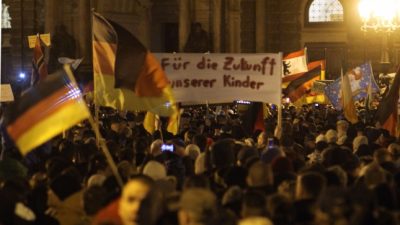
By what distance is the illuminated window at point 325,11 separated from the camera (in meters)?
44.3

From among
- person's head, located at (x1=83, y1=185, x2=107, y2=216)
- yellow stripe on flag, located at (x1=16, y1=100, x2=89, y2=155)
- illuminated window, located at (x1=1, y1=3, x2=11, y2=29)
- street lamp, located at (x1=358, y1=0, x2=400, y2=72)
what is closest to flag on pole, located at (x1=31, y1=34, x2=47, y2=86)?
street lamp, located at (x1=358, y1=0, x2=400, y2=72)

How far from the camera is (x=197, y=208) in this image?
6.60 m

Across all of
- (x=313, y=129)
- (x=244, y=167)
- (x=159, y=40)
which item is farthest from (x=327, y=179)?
(x=159, y=40)

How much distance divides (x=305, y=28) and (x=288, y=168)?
1397 inches

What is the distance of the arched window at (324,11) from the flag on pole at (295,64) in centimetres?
2046

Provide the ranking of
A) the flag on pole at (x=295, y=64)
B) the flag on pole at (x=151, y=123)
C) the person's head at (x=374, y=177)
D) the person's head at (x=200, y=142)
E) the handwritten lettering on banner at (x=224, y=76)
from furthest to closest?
1. the flag on pole at (x=295, y=64)
2. the flag on pole at (x=151, y=123)
3. the handwritten lettering on banner at (x=224, y=76)
4. the person's head at (x=200, y=142)
5. the person's head at (x=374, y=177)

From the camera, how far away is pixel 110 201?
808cm

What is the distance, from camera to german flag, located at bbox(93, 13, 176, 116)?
11883 millimetres

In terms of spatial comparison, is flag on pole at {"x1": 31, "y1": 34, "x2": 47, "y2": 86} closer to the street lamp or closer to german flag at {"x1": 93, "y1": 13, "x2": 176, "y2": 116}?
german flag at {"x1": 93, "y1": 13, "x2": 176, "y2": 116}

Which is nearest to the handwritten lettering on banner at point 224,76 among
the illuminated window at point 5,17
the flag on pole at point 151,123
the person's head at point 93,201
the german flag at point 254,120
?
the flag on pole at point 151,123

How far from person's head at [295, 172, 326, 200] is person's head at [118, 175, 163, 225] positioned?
1.50 meters

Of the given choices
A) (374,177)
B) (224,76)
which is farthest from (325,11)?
(374,177)

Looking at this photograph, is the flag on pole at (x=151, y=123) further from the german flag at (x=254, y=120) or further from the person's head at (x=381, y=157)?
the person's head at (x=381, y=157)

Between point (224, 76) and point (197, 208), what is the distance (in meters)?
8.49
